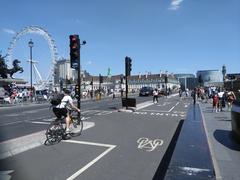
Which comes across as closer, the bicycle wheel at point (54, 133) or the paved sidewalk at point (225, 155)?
the paved sidewalk at point (225, 155)

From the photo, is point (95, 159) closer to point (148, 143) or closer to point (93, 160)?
point (93, 160)

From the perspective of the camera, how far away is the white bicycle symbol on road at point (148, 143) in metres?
10.6

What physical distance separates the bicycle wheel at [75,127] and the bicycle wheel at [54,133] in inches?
31.0

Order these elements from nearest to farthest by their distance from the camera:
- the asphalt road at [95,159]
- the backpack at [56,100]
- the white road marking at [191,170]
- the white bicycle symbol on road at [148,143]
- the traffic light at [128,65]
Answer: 1. the white road marking at [191,170]
2. the asphalt road at [95,159]
3. the white bicycle symbol on road at [148,143]
4. the backpack at [56,100]
5. the traffic light at [128,65]

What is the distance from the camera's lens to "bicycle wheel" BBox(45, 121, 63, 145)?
11086 mm

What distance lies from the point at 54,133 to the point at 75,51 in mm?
5329

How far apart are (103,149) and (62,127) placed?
1905 mm

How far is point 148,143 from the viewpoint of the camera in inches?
445

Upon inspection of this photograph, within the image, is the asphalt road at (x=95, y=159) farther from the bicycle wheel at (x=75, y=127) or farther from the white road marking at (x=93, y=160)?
the bicycle wheel at (x=75, y=127)

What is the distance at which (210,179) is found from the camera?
238 inches

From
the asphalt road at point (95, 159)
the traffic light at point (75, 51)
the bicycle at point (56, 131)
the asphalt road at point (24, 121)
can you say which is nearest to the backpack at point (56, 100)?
the bicycle at point (56, 131)

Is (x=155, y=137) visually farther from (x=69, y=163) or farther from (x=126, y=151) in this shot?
(x=69, y=163)

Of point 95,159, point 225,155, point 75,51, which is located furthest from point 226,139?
point 75,51

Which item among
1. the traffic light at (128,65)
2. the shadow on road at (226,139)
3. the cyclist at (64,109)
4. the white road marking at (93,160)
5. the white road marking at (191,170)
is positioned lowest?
the white road marking at (93,160)
